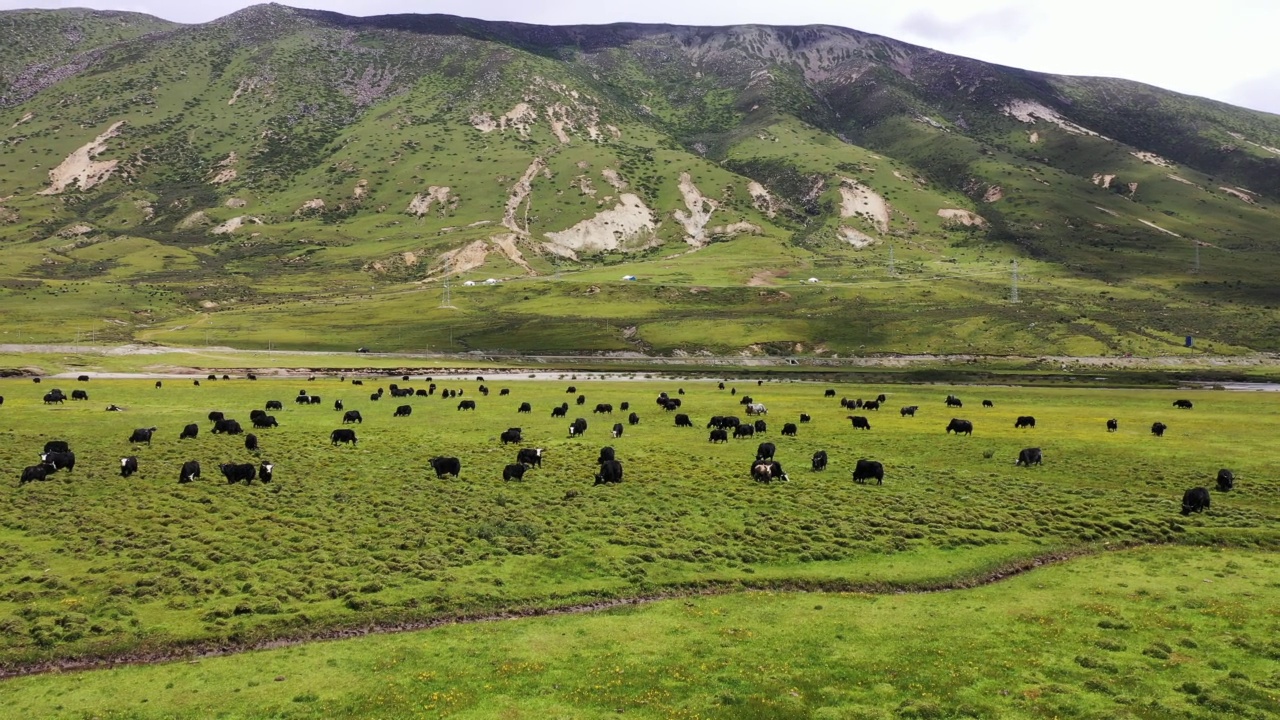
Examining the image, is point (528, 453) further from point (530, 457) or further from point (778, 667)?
point (778, 667)

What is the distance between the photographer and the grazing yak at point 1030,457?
47031 mm

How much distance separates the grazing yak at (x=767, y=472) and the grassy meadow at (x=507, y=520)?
1.20m

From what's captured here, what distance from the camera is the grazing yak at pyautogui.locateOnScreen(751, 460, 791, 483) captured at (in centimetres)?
4094

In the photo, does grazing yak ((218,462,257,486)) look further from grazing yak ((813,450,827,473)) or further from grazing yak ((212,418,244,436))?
grazing yak ((813,450,827,473))

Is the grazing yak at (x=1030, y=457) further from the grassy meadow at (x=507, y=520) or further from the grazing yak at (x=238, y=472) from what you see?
the grazing yak at (x=238, y=472)

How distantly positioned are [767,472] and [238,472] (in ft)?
93.7

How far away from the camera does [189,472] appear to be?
127 feet

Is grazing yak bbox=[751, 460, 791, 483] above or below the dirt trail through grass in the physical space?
above

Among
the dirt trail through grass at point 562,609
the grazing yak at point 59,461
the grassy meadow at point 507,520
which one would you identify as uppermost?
the grazing yak at point 59,461

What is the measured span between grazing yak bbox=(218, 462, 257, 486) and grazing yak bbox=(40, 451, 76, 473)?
906 centimetres

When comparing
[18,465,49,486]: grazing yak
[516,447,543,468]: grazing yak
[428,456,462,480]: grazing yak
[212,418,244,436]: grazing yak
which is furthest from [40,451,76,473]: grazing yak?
[516,447,543,468]: grazing yak

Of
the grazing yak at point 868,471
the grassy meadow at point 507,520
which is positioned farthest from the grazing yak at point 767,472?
the grazing yak at point 868,471

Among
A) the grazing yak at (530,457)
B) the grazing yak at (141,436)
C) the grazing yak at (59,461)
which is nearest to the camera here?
the grazing yak at (59,461)

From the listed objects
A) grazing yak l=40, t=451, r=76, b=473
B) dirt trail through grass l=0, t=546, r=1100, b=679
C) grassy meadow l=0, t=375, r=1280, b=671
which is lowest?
dirt trail through grass l=0, t=546, r=1100, b=679
